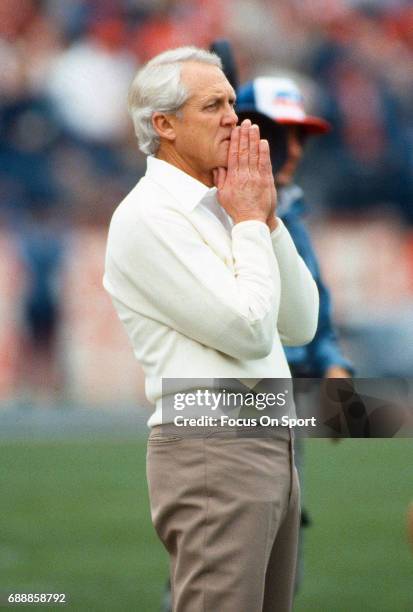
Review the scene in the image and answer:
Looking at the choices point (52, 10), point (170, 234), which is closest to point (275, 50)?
point (52, 10)

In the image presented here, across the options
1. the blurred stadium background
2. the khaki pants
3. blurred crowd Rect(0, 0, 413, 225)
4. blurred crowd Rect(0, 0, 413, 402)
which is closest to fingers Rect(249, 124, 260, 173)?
the khaki pants

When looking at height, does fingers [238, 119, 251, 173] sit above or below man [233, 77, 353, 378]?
below

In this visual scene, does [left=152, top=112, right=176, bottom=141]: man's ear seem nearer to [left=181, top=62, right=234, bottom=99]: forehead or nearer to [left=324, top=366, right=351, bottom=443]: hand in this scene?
[left=181, top=62, right=234, bottom=99]: forehead

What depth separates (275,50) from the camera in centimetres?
1126

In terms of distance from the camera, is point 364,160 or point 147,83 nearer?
point 147,83

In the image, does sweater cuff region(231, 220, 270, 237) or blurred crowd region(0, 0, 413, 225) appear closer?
sweater cuff region(231, 220, 270, 237)

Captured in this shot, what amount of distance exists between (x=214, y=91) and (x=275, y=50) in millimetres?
9015

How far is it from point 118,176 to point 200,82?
27.4 ft

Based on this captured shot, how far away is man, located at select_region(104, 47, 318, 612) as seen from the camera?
2.33 metres

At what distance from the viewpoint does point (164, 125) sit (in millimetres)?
2514

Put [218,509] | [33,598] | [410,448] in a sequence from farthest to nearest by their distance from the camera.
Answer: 1. [410,448]
2. [33,598]
3. [218,509]

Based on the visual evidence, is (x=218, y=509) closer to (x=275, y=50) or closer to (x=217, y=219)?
(x=217, y=219)

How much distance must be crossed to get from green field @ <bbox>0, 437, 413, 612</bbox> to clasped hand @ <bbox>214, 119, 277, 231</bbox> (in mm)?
2289

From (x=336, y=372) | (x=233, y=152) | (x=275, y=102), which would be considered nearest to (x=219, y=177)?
(x=233, y=152)
